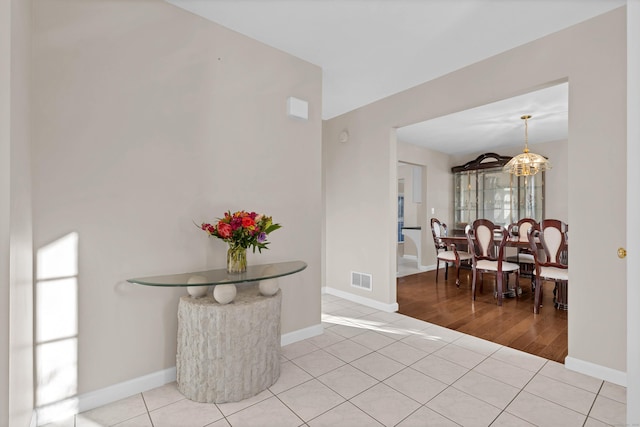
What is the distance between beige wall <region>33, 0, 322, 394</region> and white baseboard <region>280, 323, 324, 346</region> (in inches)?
26.6

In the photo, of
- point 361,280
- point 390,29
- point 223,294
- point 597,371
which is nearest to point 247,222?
point 223,294

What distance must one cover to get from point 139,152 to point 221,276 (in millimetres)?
927

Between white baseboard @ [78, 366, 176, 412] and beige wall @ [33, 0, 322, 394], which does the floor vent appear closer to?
beige wall @ [33, 0, 322, 394]

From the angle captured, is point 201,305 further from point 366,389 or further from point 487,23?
point 487,23

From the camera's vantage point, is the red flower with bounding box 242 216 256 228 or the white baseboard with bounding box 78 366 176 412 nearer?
the white baseboard with bounding box 78 366 176 412

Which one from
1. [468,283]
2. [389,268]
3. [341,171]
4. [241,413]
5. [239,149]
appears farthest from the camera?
[468,283]

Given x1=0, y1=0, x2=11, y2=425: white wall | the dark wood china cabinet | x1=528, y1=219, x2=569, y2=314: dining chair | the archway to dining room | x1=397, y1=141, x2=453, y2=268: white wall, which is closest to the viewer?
x1=0, y1=0, x2=11, y2=425: white wall

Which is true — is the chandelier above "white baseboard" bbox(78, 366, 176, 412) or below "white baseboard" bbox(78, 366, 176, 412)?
above

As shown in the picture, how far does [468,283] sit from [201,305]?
171 inches

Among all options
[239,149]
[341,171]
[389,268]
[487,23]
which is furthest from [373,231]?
[487,23]

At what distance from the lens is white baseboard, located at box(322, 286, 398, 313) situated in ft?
11.6

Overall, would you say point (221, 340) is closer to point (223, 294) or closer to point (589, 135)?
point (223, 294)

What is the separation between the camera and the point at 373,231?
372cm

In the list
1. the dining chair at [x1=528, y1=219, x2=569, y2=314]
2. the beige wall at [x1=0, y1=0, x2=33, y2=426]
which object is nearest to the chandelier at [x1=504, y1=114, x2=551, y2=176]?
the dining chair at [x1=528, y1=219, x2=569, y2=314]
